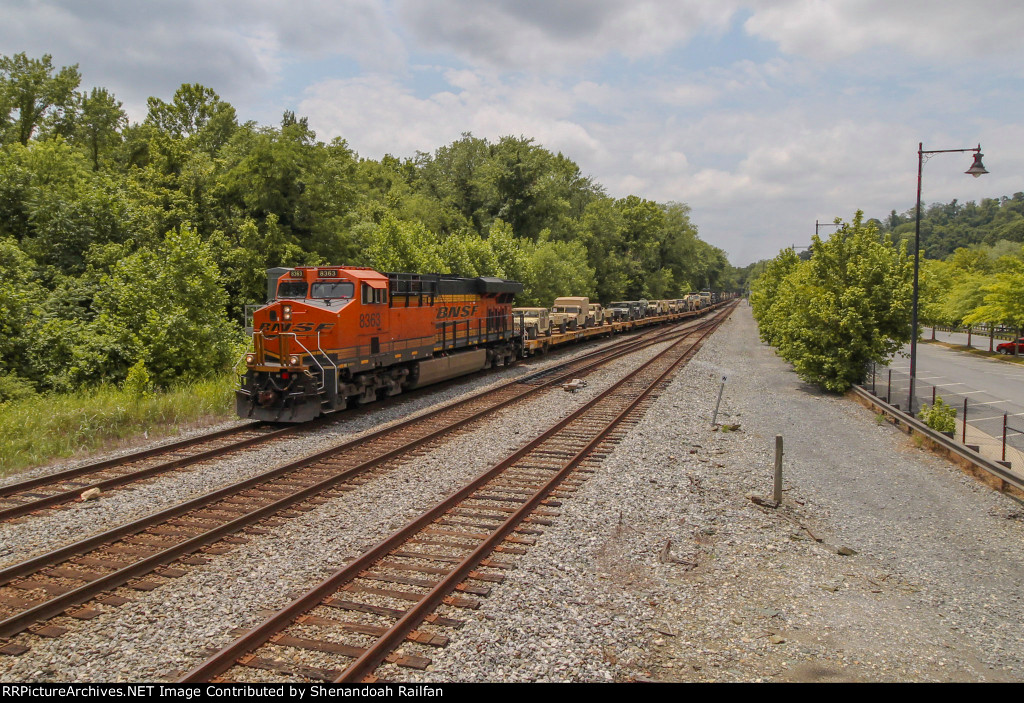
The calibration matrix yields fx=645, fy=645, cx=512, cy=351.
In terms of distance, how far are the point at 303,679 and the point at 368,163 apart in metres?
64.6

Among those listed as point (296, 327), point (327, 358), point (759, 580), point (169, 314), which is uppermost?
point (169, 314)

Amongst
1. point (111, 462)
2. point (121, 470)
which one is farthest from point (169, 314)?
point (121, 470)

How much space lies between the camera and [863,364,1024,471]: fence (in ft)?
45.9

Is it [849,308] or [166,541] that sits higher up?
[849,308]

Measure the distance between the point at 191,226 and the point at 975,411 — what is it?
3042 centimetres

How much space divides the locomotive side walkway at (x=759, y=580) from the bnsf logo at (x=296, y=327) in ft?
23.5

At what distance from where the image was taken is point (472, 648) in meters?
5.62

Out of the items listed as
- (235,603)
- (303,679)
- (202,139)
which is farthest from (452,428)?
(202,139)

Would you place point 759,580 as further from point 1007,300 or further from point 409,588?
point 1007,300

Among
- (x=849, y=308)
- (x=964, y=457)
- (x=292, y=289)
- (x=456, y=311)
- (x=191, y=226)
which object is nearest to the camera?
(x=964, y=457)

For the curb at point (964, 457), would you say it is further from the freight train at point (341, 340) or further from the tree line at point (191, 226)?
the tree line at point (191, 226)

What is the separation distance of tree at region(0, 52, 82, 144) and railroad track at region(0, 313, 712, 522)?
129 feet

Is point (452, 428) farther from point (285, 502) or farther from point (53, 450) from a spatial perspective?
point (53, 450)

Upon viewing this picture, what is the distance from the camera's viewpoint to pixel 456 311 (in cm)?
2181
